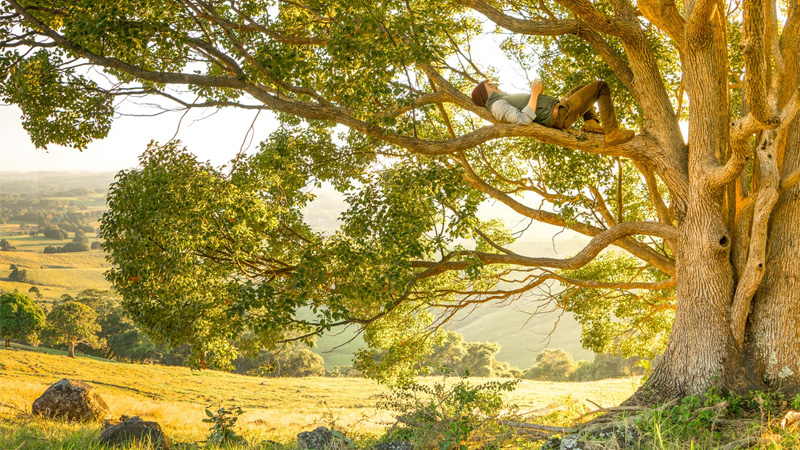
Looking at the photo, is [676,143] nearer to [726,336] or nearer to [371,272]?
[726,336]

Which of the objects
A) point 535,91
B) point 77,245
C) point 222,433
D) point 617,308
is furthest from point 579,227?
point 77,245

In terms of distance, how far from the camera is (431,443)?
17.6 feet

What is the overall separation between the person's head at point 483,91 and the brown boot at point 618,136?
1534mm

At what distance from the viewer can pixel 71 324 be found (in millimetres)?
25719

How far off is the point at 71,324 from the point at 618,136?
28353mm

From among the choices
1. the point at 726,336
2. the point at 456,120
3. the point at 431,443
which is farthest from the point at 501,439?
the point at 456,120

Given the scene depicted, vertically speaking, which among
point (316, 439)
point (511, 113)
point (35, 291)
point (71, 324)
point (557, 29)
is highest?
point (557, 29)

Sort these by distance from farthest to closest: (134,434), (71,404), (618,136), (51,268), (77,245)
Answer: (77,245) < (51,268) < (71,404) < (618,136) < (134,434)

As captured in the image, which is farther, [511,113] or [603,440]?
[511,113]

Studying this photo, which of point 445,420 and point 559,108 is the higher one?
point 559,108

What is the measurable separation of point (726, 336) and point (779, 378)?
705 mm

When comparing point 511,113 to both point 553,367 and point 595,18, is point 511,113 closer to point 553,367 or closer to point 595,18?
point 595,18

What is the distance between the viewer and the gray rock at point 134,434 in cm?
525

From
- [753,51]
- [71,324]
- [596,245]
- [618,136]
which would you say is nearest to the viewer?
[753,51]
